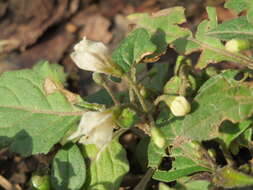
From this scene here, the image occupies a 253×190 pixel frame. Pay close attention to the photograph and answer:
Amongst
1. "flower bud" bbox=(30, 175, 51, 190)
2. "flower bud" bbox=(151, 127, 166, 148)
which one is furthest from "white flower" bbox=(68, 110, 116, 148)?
"flower bud" bbox=(30, 175, 51, 190)

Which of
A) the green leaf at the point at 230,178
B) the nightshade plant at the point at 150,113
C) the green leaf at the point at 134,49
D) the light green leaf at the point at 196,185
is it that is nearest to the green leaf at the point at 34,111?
the nightshade plant at the point at 150,113

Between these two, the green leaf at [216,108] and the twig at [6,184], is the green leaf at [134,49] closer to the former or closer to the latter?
the green leaf at [216,108]

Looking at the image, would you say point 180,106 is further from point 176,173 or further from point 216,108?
point 176,173

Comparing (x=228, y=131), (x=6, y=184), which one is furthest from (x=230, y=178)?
(x=6, y=184)

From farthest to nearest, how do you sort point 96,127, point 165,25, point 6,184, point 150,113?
point 6,184 → point 165,25 → point 150,113 → point 96,127

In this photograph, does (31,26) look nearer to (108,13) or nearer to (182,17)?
(108,13)

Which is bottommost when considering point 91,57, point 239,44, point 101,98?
point 101,98
